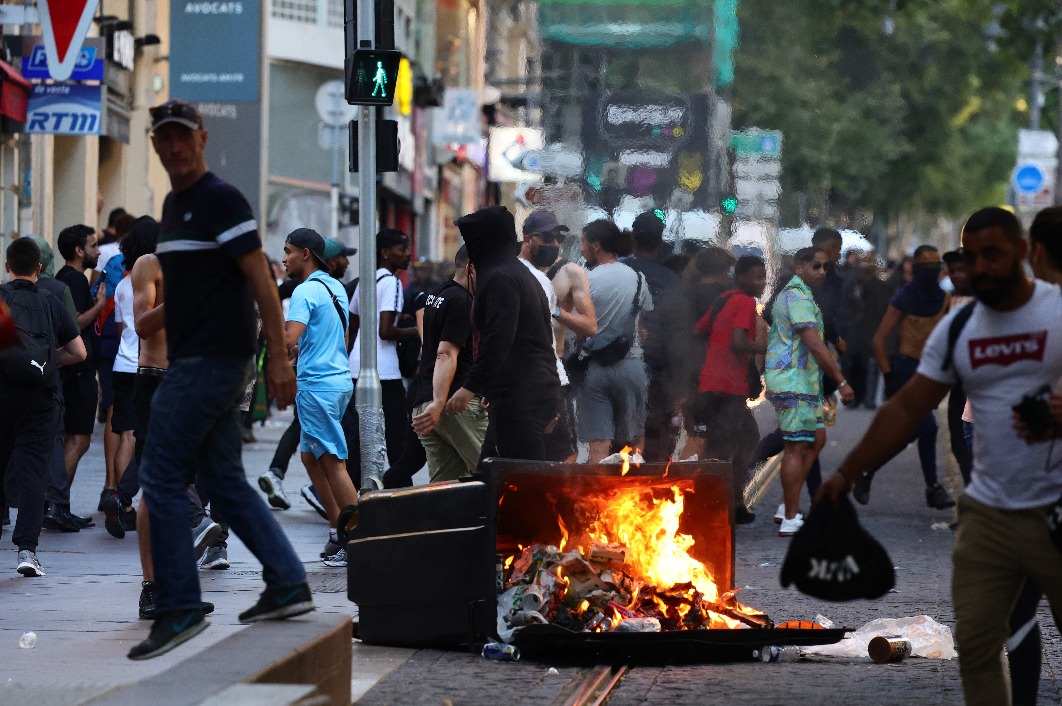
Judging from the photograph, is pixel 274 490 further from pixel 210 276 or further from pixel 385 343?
pixel 210 276

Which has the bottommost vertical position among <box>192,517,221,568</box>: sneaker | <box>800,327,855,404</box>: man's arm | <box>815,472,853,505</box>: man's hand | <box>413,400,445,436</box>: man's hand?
<box>192,517,221,568</box>: sneaker

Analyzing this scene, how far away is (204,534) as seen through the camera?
9.97 metres

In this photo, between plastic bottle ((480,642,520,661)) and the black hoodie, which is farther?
the black hoodie

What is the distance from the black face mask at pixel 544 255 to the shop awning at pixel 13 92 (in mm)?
8263

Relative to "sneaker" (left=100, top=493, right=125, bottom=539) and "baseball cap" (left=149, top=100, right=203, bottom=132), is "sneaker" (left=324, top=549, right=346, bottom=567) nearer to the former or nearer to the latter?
"sneaker" (left=100, top=493, right=125, bottom=539)

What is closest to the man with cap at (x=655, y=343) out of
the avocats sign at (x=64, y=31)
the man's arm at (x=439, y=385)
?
the man's arm at (x=439, y=385)

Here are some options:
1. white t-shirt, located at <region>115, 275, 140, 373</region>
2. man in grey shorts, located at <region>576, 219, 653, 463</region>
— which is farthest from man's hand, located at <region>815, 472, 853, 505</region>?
white t-shirt, located at <region>115, 275, 140, 373</region>

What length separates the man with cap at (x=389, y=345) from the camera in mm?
12906

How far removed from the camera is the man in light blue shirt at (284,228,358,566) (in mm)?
10648

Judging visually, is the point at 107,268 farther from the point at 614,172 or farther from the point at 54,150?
the point at 54,150

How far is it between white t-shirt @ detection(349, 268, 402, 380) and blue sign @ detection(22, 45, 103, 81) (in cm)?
690

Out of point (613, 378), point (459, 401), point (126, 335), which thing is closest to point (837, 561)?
point (459, 401)

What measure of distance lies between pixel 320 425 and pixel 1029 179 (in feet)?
83.1

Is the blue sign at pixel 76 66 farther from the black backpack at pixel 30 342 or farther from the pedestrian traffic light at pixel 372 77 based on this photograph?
the black backpack at pixel 30 342
